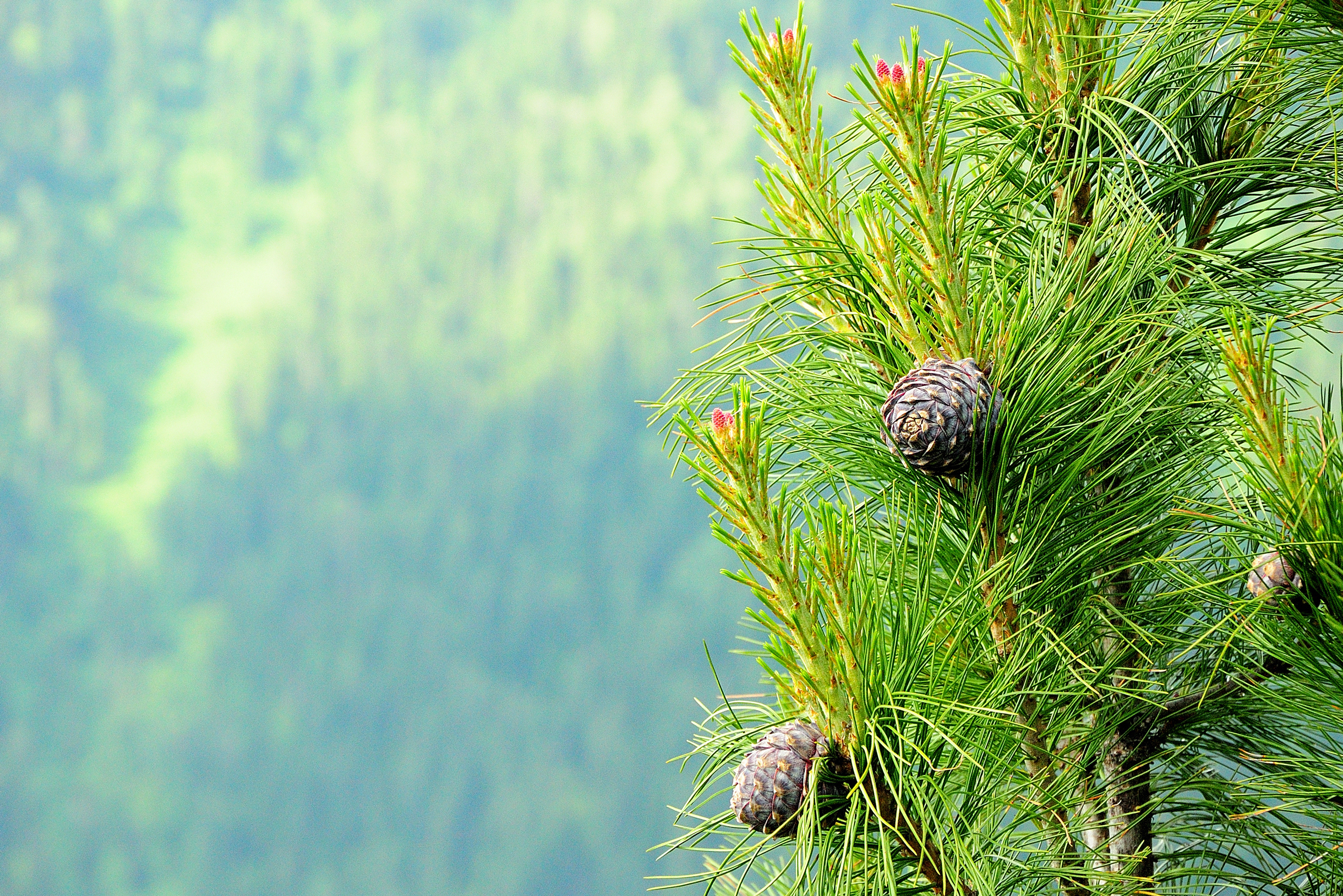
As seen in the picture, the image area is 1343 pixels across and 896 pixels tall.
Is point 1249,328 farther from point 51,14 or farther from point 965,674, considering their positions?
point 51,14

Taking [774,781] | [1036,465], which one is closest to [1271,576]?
[1036,465]

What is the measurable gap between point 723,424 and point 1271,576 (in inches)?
8.0

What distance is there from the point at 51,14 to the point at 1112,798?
16.0 feet

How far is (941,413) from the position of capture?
12.0 inches

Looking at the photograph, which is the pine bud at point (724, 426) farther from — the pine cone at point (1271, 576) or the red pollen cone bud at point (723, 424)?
the pine cone at point (1271, 576)

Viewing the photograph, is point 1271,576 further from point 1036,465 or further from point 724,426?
point 724,426

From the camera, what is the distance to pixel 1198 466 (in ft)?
1.18

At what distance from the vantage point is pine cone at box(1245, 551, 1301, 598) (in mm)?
317

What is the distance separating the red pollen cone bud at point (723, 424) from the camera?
0.26 metres

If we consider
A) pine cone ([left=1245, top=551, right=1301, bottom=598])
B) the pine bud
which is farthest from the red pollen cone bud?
pine cone ([left=1245, top=551, right=1301, bottom=598])

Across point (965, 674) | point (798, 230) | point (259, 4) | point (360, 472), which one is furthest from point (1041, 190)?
point (259, 4)

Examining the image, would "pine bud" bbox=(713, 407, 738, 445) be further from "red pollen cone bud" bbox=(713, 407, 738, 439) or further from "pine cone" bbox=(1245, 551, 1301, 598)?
"pine cone" bbox=(1245, 551, 1301, 598)

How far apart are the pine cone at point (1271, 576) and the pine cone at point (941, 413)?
9cm

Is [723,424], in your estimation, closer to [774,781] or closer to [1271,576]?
[774,781]
